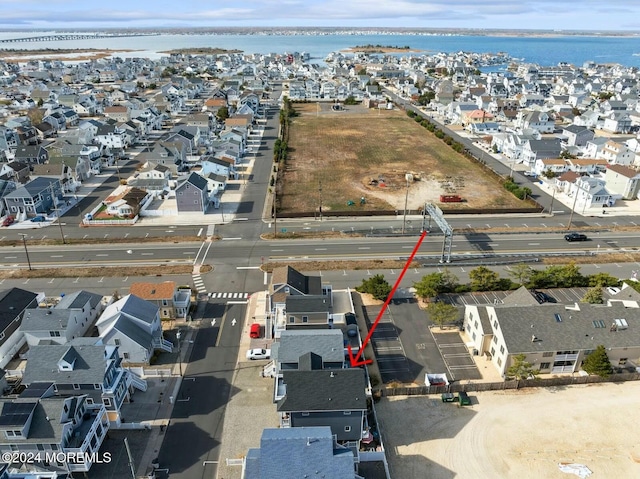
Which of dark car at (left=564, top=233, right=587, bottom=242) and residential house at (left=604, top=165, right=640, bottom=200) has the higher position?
residential house at (left=604, top=165, right=640, bottom=200)

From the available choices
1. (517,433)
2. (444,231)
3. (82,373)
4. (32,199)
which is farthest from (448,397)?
(32,199)

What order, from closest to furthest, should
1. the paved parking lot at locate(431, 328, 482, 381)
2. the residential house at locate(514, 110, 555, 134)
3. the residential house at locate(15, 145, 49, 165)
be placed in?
the paved parking lot at locate(431, 328, 482, 381) < the residential house at locate(15, 145, 49, 165) < the residential house at locate(514, 110, 555, 134)

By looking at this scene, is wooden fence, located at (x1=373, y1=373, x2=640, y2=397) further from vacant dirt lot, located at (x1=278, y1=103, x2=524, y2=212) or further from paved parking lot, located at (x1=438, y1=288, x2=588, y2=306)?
vacant dirt lot, located at (x1=278, y1=103, x2=524, y2=212)

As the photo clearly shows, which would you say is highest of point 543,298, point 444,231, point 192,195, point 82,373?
point 444,231

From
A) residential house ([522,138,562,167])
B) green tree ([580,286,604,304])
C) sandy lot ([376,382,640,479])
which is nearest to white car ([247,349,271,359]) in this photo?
sandy lot ([376,382,640,479])

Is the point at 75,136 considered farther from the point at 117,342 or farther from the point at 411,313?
the point at 411,313

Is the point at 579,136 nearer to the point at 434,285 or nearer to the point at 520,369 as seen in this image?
the point at 434,285
